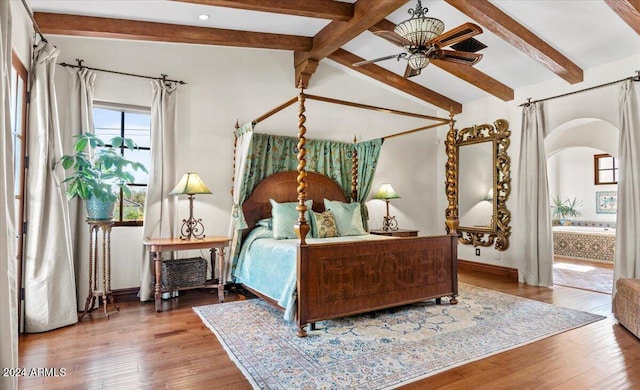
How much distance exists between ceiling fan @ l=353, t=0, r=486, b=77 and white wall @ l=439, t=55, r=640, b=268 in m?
2.34

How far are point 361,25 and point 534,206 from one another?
3469 millimetres

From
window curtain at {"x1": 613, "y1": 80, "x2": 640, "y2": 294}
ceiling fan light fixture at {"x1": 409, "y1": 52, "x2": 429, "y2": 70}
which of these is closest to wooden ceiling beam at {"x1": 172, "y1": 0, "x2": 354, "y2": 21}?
ceiling fan light fixture at {"x1": 409, "y1": 52, "x2": 429, "y2": 70}

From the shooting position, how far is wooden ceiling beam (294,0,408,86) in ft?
12.1

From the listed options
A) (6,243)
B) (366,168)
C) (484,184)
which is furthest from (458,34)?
(484,184)

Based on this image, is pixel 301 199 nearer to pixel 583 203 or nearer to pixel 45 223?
pixel 45 223

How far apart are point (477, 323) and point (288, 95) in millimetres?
3820

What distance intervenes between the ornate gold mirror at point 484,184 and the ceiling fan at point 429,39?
2.50 m

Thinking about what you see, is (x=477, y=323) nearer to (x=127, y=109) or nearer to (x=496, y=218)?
(x=496, y=218)

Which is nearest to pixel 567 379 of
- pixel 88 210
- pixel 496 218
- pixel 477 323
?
pixel 477 323

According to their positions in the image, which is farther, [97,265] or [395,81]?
[395,81]

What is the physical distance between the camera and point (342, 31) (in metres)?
4.20

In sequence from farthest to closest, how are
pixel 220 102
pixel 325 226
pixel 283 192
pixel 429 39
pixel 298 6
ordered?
pixel 283 192
pixel 220 102
pixel 325 226
pixel 298 6
pixel 429 39

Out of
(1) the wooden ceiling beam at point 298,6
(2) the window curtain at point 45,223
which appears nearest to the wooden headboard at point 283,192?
(2) the window curtain at point 45,223

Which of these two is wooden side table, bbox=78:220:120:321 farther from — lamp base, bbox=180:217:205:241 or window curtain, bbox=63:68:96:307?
lamp base, bbox=180:217:205:241
